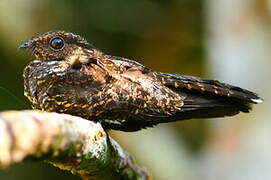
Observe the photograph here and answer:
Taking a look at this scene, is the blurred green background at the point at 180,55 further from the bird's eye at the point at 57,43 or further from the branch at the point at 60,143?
the branch at the point at 60,143

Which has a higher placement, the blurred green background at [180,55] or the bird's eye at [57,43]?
the bird's eye at [57,43]

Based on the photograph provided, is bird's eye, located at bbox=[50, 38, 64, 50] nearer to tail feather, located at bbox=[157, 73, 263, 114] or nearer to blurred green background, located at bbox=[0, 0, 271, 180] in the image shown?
tail feather, located at bbox=[157, 73, 263, 114]

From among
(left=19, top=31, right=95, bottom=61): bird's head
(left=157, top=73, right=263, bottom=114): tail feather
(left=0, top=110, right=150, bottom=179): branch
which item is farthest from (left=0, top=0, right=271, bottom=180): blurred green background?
(left=0, top=110, right=150, bottom=179): branch

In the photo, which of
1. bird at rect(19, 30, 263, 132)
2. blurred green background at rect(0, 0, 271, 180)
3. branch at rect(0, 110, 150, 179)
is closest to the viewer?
branch at rect(0, 110, 150, 179)

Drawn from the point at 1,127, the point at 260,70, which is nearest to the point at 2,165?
the point at 1,127

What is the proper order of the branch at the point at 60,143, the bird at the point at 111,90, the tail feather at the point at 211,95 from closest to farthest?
1. the branch at the point at 60,143
2. the bird at the point at 111,90
3. the tail feather at the point at 211,95

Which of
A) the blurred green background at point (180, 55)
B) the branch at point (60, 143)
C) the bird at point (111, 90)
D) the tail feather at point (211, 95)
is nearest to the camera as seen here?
the branch at point (60, 143)

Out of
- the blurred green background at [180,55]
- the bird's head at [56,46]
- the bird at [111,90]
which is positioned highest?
the bird's head at [56,46]

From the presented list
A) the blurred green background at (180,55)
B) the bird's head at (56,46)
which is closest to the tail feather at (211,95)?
the bird's head at (56,46)
